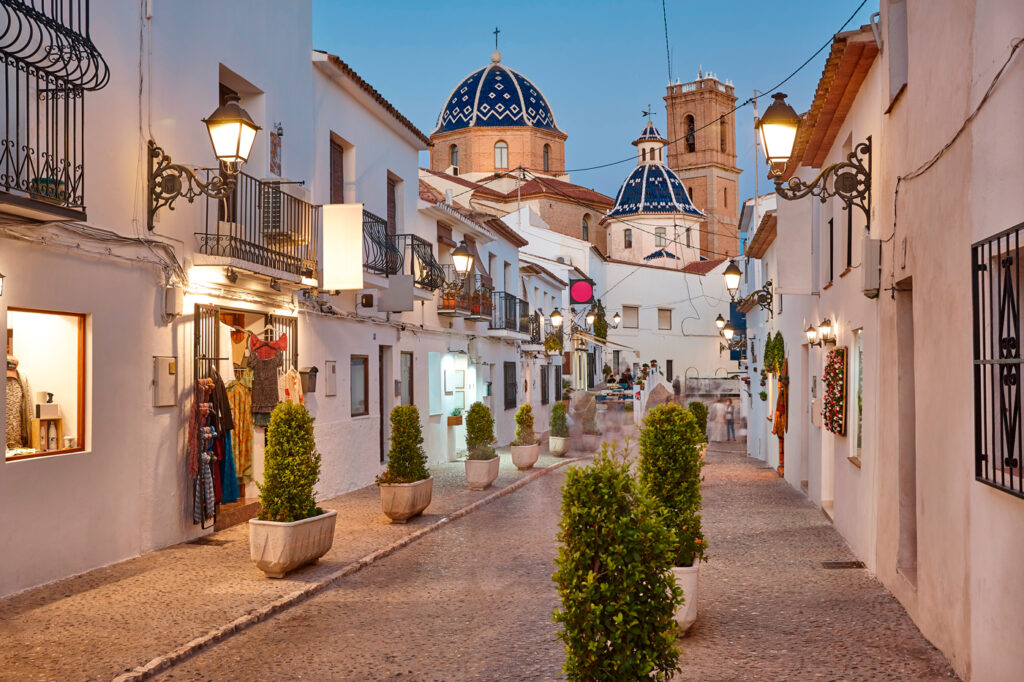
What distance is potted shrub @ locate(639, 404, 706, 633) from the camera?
7.11m

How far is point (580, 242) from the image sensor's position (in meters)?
47.9

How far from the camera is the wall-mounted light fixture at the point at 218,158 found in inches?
370

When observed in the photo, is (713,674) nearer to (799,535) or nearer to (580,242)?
(799,535)

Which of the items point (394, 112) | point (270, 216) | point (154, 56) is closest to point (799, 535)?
point (270, 216)

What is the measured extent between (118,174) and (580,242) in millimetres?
38918

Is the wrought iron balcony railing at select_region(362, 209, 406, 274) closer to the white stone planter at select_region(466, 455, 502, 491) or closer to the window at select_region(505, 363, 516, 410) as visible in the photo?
the white stone planter at select_region(466, 455, 502, 491)

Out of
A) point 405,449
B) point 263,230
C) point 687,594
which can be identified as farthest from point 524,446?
point 687,594

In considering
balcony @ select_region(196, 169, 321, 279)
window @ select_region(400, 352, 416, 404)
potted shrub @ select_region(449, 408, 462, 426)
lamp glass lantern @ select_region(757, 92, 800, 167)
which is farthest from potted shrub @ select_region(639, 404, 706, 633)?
potted shrub @ select_region(449, 408, 462, 426)

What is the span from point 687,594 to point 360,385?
11.5 m

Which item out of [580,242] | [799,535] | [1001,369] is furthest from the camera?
[580,242]

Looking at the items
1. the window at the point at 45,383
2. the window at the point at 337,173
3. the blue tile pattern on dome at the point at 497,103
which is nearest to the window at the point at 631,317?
the blue tile pattern on dome at the point at 497,103

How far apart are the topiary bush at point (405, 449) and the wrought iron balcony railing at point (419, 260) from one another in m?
6.50

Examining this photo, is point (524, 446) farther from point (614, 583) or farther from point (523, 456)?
point (614, 583)

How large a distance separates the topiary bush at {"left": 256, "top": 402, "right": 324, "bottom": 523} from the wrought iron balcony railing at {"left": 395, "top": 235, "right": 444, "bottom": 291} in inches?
388
